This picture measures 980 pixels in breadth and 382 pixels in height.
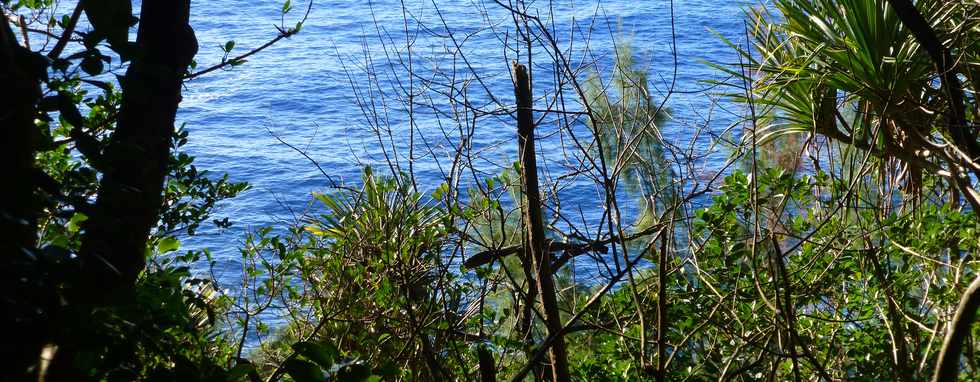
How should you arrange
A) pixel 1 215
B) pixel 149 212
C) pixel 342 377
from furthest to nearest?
pixel 149 212
pixel 342 377
pixel 1 215

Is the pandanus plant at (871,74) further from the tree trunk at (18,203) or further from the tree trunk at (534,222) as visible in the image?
the tree trunk at (18,203)

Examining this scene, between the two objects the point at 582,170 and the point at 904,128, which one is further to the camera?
the point at 904,128

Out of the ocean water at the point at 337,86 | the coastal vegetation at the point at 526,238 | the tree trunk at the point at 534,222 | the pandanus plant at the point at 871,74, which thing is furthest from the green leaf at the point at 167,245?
A: the ocean water at the point at 337,86

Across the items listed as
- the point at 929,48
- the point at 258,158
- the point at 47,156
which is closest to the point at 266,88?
the point at 258,158

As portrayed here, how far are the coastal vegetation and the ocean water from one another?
184 inches

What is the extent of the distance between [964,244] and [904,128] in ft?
1.29

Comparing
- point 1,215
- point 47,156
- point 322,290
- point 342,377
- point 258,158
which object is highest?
point 1,215

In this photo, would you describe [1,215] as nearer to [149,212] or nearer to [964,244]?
[149,212]

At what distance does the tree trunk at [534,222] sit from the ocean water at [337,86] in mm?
5741

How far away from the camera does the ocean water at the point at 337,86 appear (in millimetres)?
8203

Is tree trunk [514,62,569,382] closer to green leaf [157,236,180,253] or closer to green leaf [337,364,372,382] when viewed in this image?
green leaf [157,236,180,253]

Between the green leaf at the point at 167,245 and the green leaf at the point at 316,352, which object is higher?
the green leaf at the point at 316,352

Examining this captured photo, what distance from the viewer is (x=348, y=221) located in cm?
324

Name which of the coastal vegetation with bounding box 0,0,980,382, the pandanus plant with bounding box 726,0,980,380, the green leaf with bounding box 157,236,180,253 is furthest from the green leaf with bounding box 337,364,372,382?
the pandanus plant with bounding box 726,0,980,380
